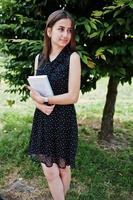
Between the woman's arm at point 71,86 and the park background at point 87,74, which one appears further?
the park background at point 87,74

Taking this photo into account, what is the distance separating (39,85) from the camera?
3643 mm

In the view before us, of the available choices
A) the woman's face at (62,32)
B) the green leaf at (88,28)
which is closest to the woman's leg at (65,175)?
the woman's face at (62,32)

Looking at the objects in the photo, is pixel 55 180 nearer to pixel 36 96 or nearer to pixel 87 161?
pixel 36 96

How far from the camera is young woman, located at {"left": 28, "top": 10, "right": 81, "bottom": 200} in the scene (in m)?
3.61

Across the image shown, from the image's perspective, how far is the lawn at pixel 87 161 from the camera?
473 cm

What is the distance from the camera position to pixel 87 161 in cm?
526

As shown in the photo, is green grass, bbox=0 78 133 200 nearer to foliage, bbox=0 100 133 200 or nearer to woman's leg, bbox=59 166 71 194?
foliage, bbox=0 100 133 200

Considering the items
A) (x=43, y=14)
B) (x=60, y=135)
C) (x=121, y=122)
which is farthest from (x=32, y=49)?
(x=121, y=122)

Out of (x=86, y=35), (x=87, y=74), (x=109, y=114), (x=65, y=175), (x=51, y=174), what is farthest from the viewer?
(x=109, y=114)

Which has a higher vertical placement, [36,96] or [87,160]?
[36,96]

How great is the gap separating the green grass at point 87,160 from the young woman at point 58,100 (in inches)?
38.7

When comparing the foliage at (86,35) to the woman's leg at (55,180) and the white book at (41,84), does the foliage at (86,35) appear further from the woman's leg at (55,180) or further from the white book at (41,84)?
the woman's leg at (55,180)

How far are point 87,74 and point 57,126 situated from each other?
147cm

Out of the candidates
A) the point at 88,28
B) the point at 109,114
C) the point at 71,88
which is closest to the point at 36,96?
the point at 71,88
